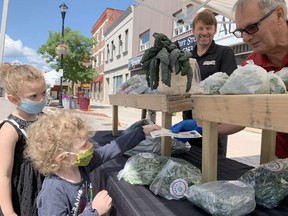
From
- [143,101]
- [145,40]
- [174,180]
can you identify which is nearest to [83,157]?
[174,180]

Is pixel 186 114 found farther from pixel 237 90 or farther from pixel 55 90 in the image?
pixel 55 90

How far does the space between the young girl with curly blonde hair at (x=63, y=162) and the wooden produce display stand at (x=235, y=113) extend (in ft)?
Result: 1.96

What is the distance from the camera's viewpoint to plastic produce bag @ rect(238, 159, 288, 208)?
4.79 ft

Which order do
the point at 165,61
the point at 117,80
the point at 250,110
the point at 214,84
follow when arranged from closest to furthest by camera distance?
1. the point at 250,110
2. the point at 214,84
3. the point at 165,61
4. the point at 117,80

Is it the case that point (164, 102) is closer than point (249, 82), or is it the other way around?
point (249, 82)

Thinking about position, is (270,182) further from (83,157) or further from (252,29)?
(83,157)

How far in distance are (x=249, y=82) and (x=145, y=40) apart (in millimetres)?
19065

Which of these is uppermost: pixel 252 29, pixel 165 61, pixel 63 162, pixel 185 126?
pixel 252 29

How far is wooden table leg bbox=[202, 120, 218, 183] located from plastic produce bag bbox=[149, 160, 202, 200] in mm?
109

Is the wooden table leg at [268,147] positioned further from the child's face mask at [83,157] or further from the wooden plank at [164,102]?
the child's face mask at [83,157]

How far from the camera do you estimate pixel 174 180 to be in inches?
64.7

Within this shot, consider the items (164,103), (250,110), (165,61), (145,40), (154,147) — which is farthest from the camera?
(145,40)

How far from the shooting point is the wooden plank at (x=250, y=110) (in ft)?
3.24

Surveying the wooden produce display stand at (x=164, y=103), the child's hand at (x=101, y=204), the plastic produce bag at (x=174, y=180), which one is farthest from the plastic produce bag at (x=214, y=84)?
the child's hand at (x=101, y=204)
